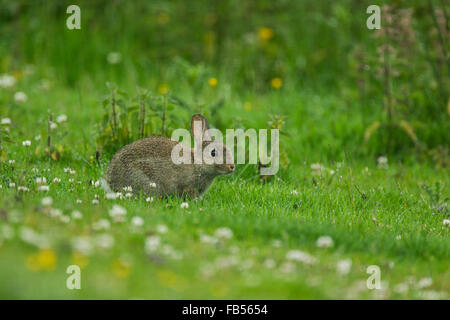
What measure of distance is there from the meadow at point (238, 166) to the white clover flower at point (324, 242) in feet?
0.06

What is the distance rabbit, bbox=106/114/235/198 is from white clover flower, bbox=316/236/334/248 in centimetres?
167

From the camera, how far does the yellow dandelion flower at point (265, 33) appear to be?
41.6 feet

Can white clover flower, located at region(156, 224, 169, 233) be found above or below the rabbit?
below

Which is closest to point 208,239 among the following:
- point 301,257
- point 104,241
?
point 301,257

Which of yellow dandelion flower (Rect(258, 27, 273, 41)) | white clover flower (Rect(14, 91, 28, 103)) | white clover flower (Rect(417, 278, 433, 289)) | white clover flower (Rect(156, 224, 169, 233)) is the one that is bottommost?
white clover flower (Rect(417, 278, 433, 289))

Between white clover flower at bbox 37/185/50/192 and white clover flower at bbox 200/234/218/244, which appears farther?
white clover flower at bbox 37/185/50/192

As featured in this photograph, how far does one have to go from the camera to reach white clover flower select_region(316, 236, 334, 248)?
514 cm

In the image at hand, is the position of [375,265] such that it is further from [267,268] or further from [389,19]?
[389,19]

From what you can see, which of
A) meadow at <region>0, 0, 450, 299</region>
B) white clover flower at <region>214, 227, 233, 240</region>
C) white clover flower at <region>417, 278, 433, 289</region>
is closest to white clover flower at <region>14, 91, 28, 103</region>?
meadow at <region>0, 0, 450, 299</region>

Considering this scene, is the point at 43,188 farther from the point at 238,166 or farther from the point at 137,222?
the point at 238,166

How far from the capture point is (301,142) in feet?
31.2

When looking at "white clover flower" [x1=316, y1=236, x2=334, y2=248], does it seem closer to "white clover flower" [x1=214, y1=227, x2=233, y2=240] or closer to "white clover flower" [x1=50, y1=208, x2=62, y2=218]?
"white clover flower" [x1=214, y1=227, x2=233, y2=240]

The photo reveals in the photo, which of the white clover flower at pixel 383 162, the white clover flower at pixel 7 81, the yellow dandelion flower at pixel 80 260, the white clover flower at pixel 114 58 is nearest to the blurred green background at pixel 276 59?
the white clover flower at pixel 114 58

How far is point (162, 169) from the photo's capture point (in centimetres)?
673
